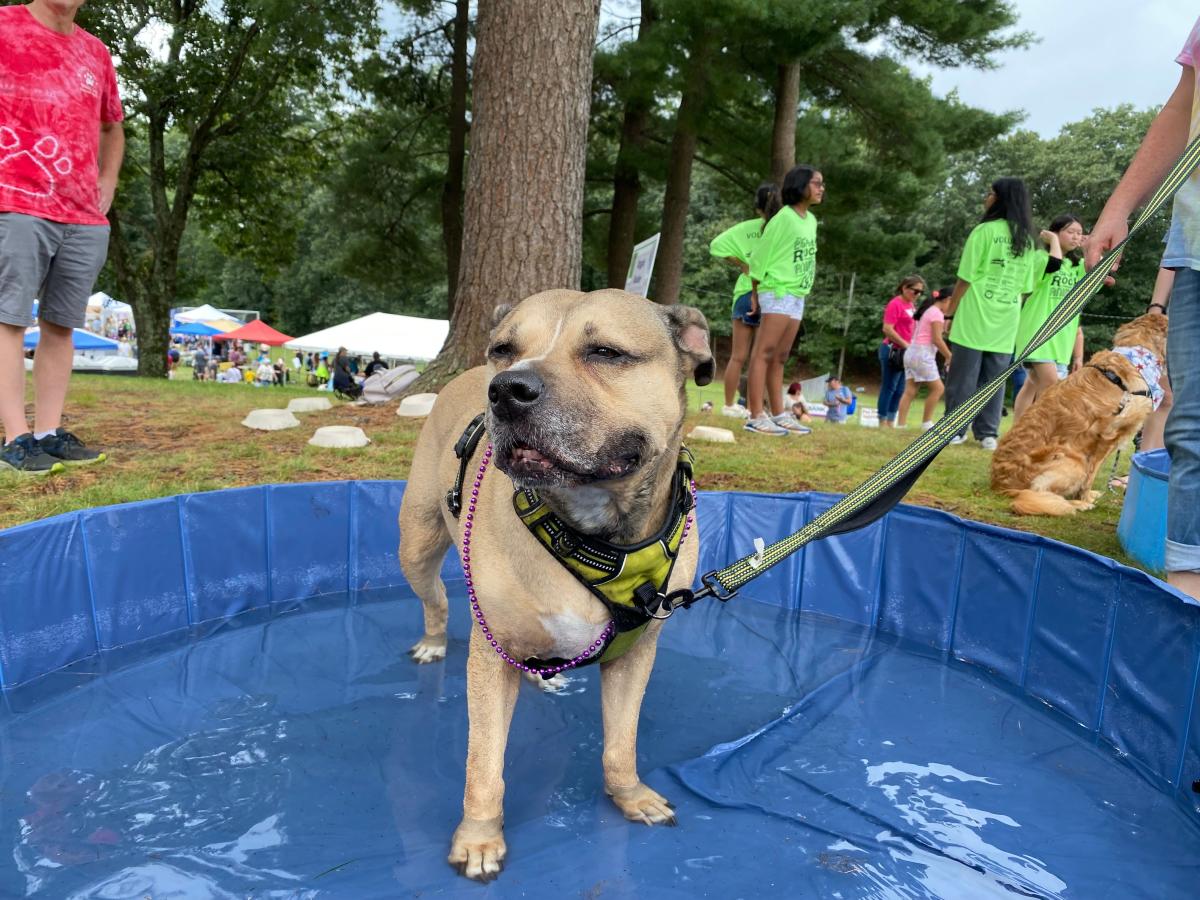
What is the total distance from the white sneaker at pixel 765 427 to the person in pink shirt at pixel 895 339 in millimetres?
4384

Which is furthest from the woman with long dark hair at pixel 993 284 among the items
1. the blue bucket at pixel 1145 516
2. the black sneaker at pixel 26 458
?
the black sneaker at pixel 26 458

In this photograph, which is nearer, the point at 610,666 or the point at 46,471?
the point at 610,666

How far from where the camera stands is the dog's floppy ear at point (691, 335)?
7.34 ft

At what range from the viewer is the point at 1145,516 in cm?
409

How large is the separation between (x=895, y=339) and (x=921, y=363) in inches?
58.7

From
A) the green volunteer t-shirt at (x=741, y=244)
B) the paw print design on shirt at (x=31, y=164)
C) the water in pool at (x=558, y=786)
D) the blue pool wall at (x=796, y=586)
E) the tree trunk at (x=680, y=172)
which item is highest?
the tree trunk at (x=680, y=172)

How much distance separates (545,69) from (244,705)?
18.1 feet

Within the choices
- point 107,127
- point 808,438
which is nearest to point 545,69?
point 107,127

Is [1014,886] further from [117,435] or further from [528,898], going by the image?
[117,435]

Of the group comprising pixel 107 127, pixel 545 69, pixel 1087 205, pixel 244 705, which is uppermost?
pixel 1087 205

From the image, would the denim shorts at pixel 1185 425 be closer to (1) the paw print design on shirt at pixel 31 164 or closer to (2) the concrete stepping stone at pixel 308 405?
(1) the paw print design on shirt at pixel 31 164

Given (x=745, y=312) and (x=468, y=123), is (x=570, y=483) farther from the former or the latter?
(x=468, y=123)

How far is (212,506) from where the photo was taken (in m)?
3.60

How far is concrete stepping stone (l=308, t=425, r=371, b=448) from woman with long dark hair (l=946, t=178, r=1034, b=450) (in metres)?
5.19
